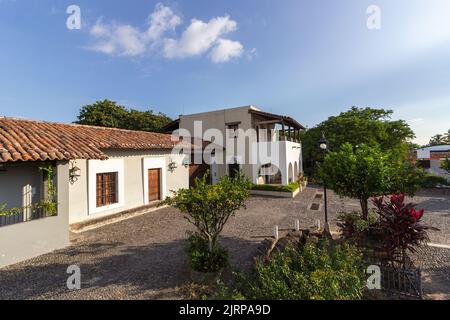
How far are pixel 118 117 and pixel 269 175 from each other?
2350 centimetres

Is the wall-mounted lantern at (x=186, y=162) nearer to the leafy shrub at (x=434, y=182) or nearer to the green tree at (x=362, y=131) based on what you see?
the green tree at (x=362, y=131)

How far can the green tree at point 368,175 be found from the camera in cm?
693

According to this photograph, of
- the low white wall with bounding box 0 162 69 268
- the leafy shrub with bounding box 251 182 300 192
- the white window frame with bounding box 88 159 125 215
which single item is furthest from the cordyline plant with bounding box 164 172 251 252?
the leafy shrub with bounding box 251 182 300 192

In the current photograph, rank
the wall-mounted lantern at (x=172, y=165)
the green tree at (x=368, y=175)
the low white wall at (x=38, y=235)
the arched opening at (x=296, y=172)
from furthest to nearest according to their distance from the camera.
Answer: the arched opening at (x=296, y=172), the wall-mounted lantern at (x=172, y=165), the green tree at (x=368, y=175), the low white wall at (x=38, y=235)

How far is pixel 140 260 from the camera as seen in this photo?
6441 millimetres

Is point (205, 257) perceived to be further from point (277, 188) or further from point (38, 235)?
point (277, 188)

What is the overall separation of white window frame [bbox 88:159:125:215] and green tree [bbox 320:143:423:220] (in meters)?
9.50

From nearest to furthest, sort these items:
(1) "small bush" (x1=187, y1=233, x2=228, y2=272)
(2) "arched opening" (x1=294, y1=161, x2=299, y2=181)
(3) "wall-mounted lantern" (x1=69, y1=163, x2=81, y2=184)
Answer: (1) "small bush" (x1=187, y1=233, x2=228, y2=272)
(3) "wall-mounted lantern" (x1=69, y1=163, x2=81, y2=184)
(2) "arched opening" (x1=294, y1=161, x2=299, y2=181)

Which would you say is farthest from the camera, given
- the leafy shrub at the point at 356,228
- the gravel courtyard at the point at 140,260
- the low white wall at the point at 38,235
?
the leafy shrub at the point at 356,228

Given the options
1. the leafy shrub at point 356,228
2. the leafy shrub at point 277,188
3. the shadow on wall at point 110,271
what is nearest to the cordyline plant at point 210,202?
the shadow on wall at point 110,271

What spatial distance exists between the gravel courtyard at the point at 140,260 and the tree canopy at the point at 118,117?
2265 centimetres

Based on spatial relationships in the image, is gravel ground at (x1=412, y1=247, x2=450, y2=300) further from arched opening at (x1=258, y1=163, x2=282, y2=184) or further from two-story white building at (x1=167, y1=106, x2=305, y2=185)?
arched opening at (x1=258, y1=163, x2=282, y2=184)

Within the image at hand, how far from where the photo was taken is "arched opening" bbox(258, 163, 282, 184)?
19266mm
